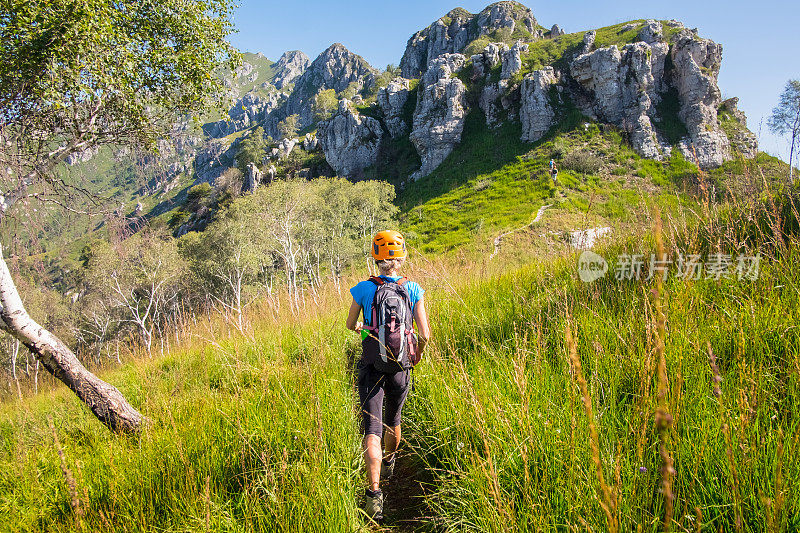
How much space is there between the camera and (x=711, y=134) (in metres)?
31.8

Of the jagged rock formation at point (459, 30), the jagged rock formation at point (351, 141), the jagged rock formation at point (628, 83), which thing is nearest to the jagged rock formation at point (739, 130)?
the jagged rock formation at point (628, 83)

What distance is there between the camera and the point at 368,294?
2.76 meters

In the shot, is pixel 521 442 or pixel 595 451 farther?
pixel 521 442

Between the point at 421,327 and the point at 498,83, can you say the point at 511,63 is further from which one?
the point at 421,327

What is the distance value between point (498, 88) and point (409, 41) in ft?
240

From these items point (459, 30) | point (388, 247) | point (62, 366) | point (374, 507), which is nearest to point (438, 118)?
point (388, 247)

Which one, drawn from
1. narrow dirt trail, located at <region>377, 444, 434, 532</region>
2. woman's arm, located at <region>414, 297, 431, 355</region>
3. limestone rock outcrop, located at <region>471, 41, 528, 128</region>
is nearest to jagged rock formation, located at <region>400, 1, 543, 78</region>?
limestone rock outcrop, located at <region>471, 41, 528, 128</region>

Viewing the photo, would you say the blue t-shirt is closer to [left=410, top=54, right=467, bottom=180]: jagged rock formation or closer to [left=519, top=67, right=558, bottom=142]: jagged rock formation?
[left=519, top=67, right=558, bottom=142]: jagged rock formation

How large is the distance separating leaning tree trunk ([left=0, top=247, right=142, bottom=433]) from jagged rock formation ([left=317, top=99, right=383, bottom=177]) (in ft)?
182

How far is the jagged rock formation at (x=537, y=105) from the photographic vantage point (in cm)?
3884

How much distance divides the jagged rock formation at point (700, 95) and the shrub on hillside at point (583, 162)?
7.86 meters

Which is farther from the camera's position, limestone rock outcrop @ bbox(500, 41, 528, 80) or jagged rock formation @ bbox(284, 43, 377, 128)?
jagged rock formation @ bbox(284, 43, 377, 128)

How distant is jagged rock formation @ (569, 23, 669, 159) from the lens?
3469 cm

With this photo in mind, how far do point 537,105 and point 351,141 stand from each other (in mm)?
30061
